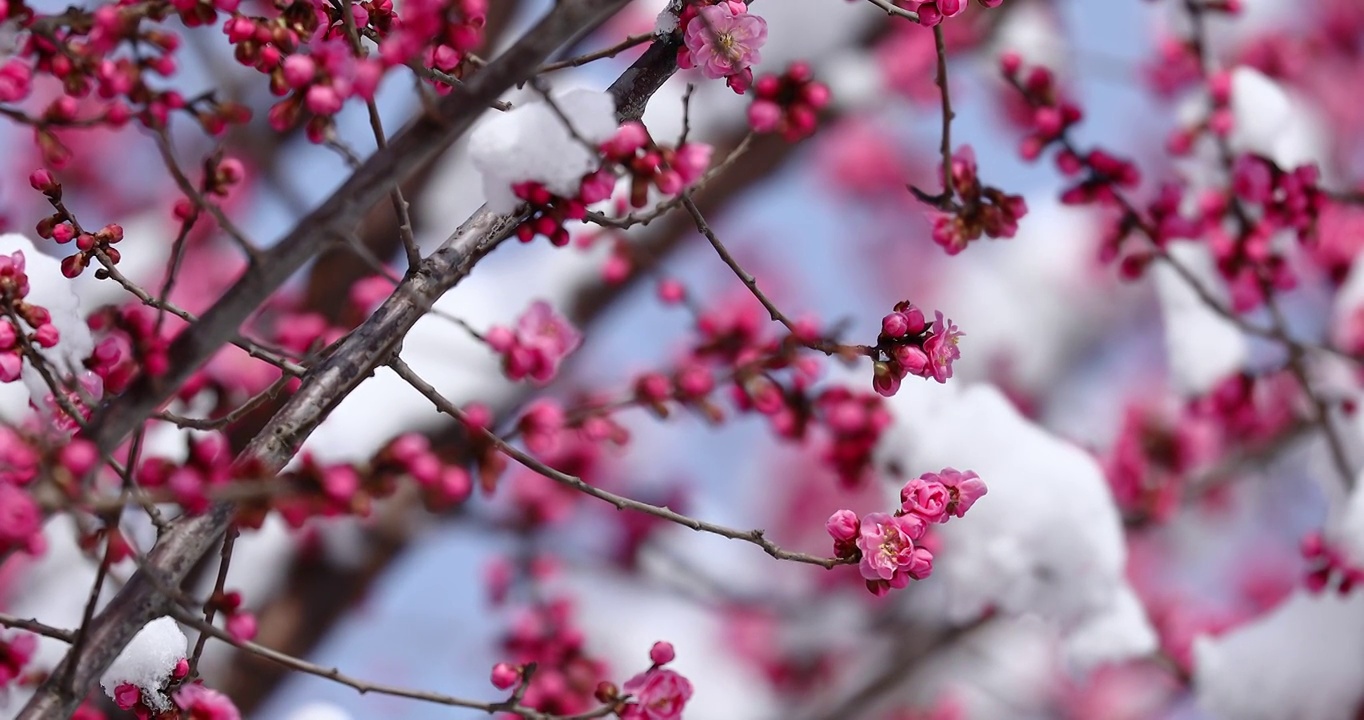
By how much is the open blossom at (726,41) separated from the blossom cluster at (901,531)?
59 cm

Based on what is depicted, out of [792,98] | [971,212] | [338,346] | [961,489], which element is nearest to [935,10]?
[792,98]

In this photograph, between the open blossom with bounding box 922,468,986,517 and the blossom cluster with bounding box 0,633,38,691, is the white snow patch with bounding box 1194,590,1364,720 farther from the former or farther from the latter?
the blossom cluster with bounding box 0,633,38,691

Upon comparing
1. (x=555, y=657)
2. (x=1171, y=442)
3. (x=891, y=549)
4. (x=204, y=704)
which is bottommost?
(x=204, y=704)

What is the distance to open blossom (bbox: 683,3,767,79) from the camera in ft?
4.42

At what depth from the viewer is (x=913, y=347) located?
1389 mm

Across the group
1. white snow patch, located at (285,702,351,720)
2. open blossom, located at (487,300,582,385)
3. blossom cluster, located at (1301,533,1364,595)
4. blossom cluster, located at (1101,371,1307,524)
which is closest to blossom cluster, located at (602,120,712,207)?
open blossom, located at (487,300,582,385)

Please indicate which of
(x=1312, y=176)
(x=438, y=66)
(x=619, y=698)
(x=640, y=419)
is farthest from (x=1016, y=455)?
A: (x=640, y=419)

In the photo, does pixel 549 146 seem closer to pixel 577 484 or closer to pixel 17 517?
pixel 577 484

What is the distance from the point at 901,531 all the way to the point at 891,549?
27mm

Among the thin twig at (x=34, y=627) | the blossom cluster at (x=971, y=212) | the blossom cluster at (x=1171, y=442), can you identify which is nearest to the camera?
the thin twig at (x=34, y=627)

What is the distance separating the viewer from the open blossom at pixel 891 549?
1389 millimetres

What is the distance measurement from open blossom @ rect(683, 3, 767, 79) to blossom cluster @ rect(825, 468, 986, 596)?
1.93 feet

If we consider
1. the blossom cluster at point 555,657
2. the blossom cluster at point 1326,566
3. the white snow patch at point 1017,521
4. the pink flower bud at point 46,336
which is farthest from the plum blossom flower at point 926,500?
the blossom cluster at point 1326,566

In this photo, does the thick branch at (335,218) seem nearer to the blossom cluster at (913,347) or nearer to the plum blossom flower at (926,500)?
the blossom cluster at (913,347)
